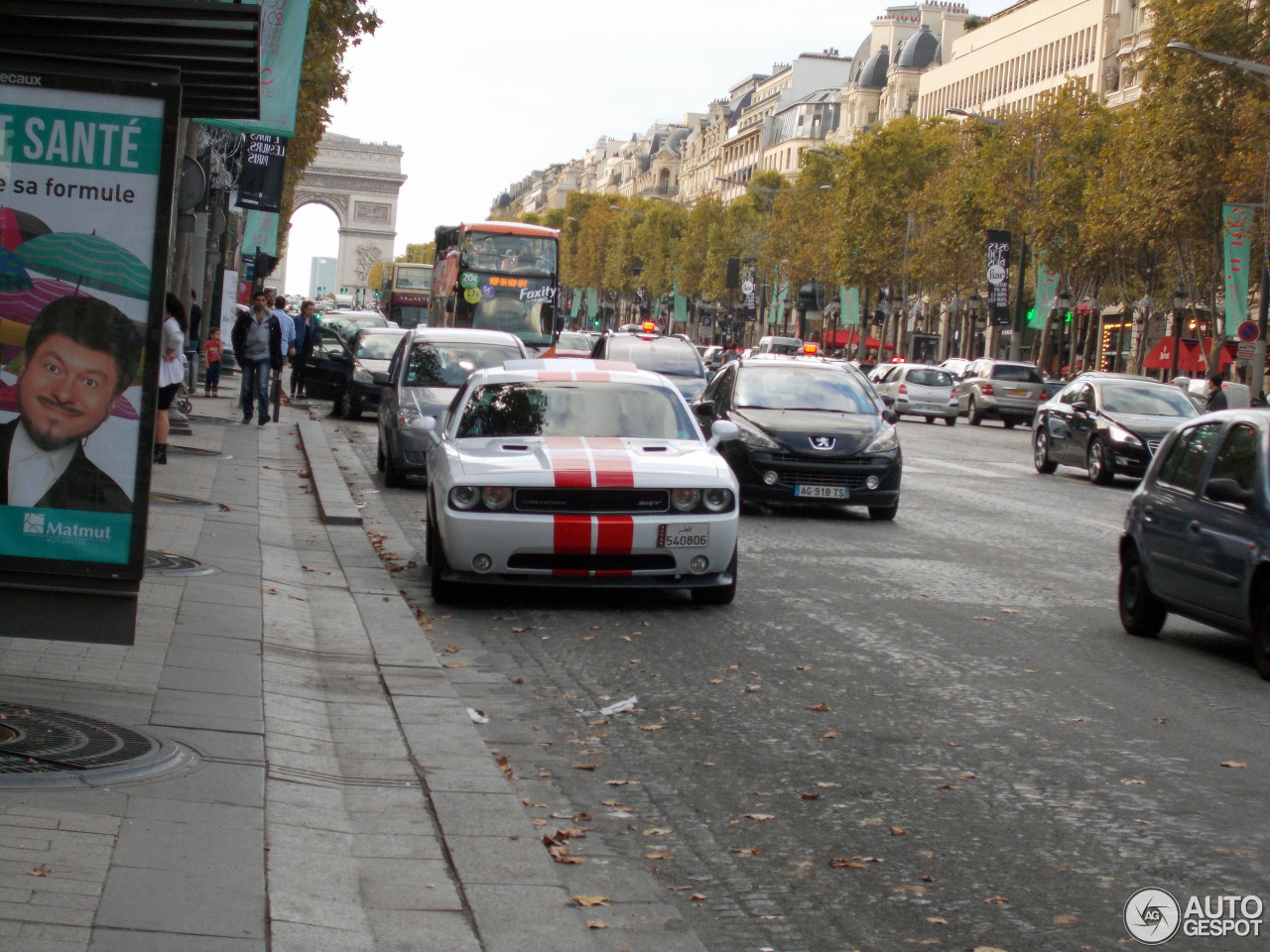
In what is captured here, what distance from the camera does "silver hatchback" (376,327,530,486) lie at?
18594 millimetres

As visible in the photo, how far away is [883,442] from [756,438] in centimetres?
120

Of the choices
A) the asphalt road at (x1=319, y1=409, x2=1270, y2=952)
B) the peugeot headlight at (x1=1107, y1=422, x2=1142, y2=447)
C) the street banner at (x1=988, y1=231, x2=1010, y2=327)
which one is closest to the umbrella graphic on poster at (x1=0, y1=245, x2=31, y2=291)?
the asphalt road at (x1=319, y1=409, x2=1270, y2=952)

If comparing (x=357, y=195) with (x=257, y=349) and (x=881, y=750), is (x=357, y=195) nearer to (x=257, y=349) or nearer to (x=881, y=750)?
(x=257, y=349)

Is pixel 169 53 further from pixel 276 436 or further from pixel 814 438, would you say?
pixel 276 436

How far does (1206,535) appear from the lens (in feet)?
32.5

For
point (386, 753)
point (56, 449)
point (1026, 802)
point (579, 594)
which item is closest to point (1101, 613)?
point (579, 594)

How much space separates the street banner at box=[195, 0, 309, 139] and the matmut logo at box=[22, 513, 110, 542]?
12.6 metres

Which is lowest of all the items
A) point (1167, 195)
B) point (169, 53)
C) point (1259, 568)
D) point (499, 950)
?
point (499, 950)

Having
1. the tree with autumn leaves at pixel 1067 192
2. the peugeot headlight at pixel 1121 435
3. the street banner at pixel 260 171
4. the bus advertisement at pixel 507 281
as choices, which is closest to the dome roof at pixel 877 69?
the tree with autumn leaves at pixel 1067 192

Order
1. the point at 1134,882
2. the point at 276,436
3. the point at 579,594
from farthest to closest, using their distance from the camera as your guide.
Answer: the point at 276,436 < the point at 579,594 < the point at 1134,882

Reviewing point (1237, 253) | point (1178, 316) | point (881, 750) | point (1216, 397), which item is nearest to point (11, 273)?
point (881, 750)

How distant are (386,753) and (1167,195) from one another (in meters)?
41.7

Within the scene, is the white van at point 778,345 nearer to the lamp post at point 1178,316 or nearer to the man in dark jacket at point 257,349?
the lamp post at point 1178,316

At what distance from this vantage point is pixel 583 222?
162m
